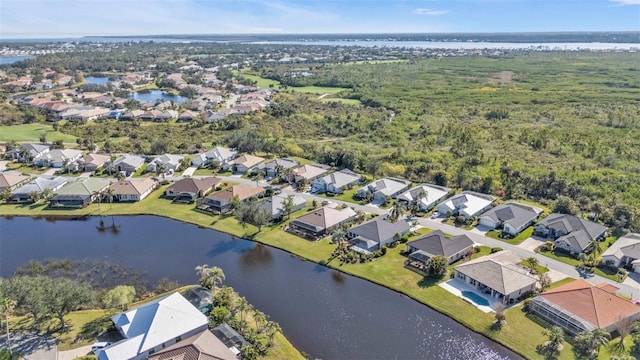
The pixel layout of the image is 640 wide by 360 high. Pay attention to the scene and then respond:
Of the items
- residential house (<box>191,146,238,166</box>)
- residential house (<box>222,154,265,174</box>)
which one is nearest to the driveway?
residential house (<box>222,154,265,174</box>)

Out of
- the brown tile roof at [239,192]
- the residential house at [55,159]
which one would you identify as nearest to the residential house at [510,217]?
the brown tile roof at [239,192]

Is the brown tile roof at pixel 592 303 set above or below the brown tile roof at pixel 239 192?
above

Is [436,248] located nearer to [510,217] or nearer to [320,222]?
[510,217]

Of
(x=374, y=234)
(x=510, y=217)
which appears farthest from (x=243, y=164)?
(x=510, y=217)

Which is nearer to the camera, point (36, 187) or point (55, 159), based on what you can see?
point (36, 187)

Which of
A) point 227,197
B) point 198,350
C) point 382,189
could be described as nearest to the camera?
point 198,350

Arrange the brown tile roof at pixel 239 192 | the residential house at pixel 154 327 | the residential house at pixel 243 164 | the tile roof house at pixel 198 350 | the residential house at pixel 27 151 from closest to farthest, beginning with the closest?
the tile roof house at pixel 198 350, the residential house at pixel 154 327, the brown tile roof at pixel 239 192, the residential house at pixel 243 164, the residential house at pixel 27 151

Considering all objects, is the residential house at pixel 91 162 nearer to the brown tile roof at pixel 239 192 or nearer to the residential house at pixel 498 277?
the brown tile roof at pixel 239 192

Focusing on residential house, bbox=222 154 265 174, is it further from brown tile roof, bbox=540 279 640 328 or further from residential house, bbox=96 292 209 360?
brown tile roof, bbox=540 279 640 328
